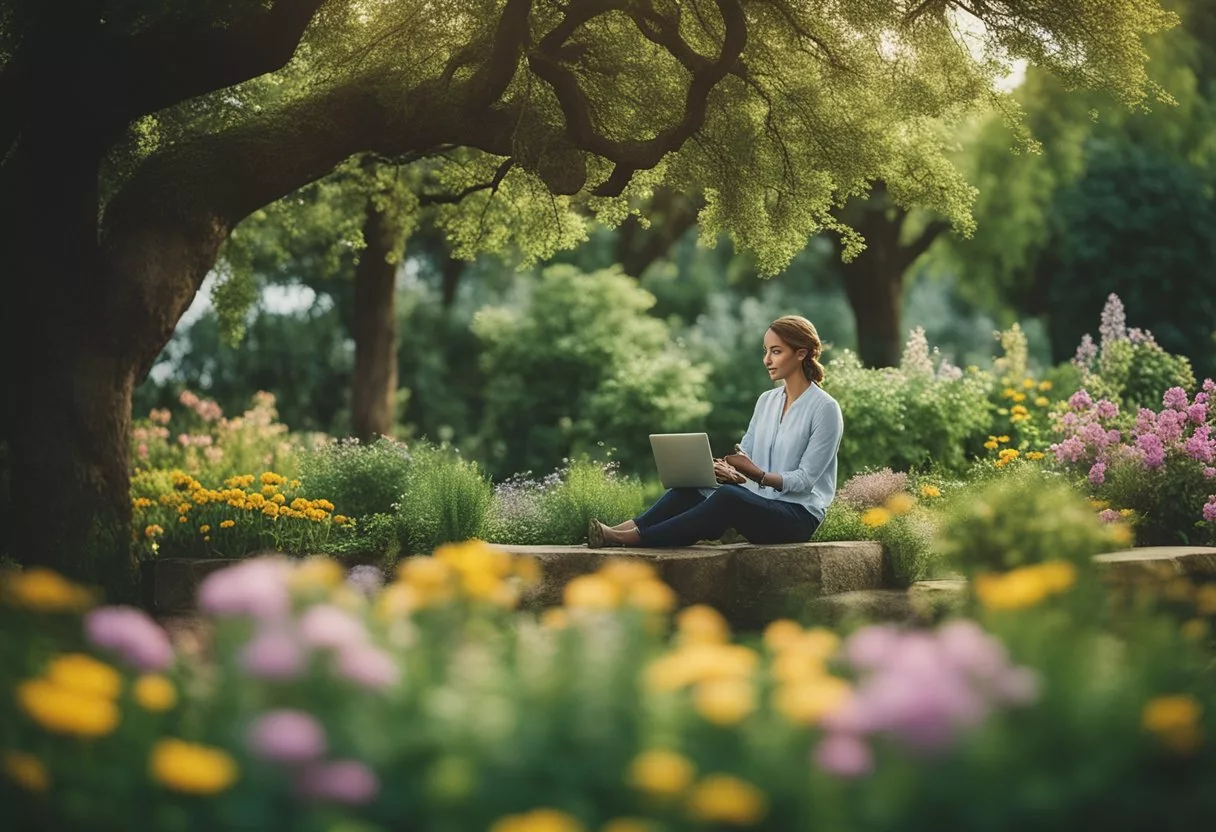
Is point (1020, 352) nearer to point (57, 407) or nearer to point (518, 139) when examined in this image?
point (518, 139)

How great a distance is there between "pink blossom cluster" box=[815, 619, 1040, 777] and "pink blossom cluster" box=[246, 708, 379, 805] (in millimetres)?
898

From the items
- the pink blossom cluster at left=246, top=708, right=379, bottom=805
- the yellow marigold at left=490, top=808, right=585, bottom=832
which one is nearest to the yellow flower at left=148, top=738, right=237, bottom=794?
the pink blossom cluster at left=246, top=708, right=379, bottom=805

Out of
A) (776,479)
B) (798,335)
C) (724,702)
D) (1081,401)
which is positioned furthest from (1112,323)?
(724,702)

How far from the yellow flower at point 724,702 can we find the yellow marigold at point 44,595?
153cm

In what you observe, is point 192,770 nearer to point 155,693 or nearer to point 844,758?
point 155,693

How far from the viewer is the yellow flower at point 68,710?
92.7 inches

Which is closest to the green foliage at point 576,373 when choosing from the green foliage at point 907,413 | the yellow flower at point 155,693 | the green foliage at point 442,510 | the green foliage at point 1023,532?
the green foliage at point 907,413

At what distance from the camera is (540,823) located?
2227 millimetres

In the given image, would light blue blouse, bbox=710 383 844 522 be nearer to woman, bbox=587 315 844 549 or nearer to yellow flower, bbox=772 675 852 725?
woman, bbox=587 315 844 549

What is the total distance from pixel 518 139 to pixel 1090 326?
49.0ft

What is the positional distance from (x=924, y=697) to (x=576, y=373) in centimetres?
1372

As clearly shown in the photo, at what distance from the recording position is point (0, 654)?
9.99 ft

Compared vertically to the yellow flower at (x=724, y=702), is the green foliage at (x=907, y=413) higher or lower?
lower

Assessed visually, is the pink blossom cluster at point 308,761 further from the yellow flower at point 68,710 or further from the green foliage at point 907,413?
the green foliage at point 907,413
